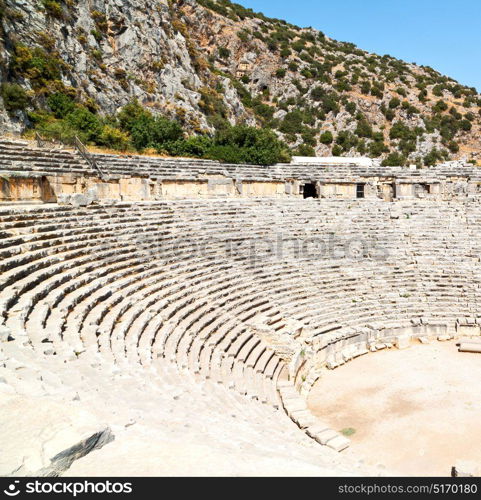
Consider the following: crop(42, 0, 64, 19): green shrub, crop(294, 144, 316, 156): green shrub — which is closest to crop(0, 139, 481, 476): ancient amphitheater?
crop(42, 0, 64, 19): green shrub

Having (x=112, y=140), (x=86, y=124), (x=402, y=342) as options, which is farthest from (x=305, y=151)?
(x=402, y=342)

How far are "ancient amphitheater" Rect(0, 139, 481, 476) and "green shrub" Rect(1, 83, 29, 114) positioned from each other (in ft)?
29.2

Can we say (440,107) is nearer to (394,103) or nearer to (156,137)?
(394,103)

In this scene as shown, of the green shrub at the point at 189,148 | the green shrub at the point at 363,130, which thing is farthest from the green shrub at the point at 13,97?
the green shrub at the point at 363,130

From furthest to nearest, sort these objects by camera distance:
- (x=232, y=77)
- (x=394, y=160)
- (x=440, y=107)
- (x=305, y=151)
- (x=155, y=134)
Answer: (x=232, y=77)
(x=440, y=107)
(x=305, y=151)
(x=394, y=160)
(x=155, y=134)

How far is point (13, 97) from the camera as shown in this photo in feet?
69.6

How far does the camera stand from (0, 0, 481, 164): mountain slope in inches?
1021

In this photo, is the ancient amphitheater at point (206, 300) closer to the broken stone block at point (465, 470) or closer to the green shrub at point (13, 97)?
the broken stone block at point (465, 470)

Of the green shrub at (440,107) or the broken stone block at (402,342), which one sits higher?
the green shrub at (440,107)

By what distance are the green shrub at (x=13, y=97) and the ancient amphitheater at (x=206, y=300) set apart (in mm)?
8895

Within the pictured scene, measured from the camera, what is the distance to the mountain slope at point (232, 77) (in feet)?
85.1

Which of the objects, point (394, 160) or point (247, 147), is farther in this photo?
point (394, 160)

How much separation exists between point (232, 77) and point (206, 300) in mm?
46935

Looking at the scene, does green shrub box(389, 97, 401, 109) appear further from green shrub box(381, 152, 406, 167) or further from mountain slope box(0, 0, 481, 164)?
green shrub box(381, 152, 406, 167)
